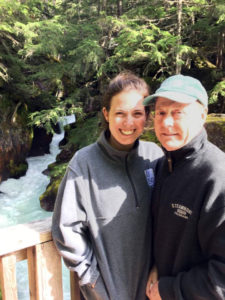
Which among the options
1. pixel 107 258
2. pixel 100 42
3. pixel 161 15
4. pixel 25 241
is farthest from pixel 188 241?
pixel 100 42

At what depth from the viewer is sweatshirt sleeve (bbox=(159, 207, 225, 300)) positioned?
100cm

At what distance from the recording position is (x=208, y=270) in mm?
1037

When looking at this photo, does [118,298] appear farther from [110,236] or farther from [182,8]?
[182,8]

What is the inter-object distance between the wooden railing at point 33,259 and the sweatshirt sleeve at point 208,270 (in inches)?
27.5

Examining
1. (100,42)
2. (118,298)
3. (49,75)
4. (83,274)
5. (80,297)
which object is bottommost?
(80,297)

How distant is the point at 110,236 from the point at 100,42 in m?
10.3

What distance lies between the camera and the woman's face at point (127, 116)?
1428 millimetres

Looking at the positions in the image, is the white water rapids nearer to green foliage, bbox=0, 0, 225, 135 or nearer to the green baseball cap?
green foliage, bbox=0, 0, 225, 135

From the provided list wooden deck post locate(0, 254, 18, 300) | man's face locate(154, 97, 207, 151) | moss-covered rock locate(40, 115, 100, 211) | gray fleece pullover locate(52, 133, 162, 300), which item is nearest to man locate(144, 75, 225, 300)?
man's face locate(154, 97, 207, 151)

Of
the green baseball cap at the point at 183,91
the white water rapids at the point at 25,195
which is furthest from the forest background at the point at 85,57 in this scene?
the green baseball cap at the point at 183,91

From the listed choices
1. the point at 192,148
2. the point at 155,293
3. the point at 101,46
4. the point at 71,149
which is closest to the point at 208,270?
the point at 155,293

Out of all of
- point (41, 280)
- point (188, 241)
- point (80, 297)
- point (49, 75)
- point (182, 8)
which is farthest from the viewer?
point (49, 75)

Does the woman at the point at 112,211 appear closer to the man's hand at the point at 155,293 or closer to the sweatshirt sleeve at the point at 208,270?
the man's hand at the point at 155,293

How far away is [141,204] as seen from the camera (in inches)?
56.4
